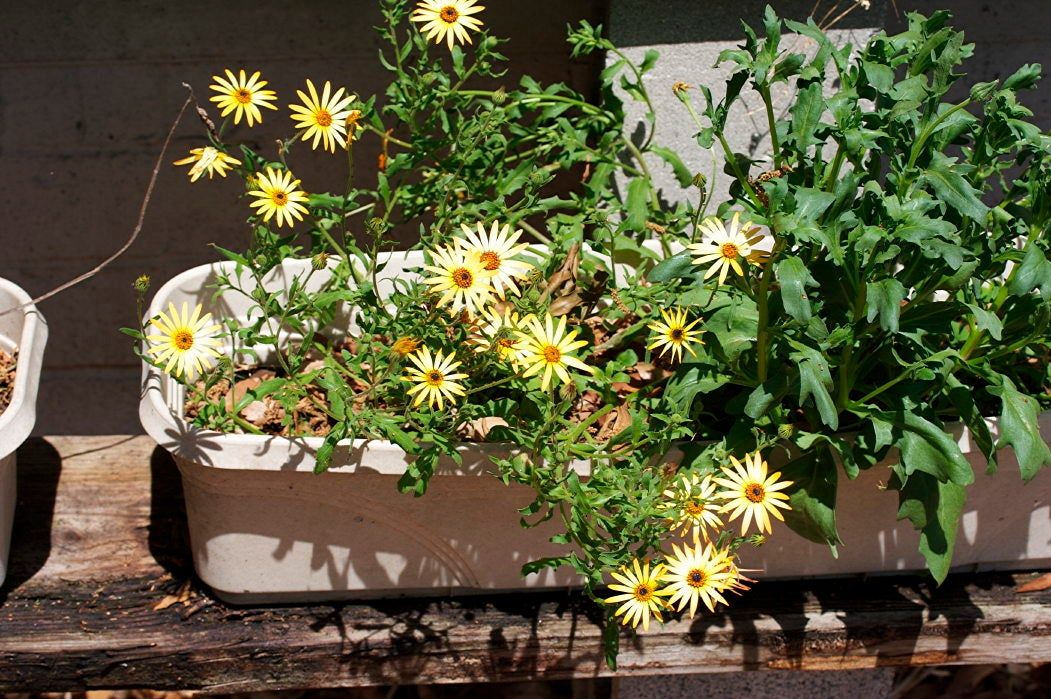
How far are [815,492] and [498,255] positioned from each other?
43 centimetres

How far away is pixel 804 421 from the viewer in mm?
1387

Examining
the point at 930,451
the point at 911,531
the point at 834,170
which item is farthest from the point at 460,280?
the point at 911,531

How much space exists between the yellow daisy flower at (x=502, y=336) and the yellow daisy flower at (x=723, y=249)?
192 mm

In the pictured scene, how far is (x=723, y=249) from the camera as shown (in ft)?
3.85

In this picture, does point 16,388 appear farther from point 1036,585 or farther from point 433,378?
point 1036,585

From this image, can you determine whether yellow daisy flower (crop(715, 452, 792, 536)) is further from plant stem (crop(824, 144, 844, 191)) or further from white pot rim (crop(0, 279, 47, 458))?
white pot rim (crop(0, 279, 47, 458))

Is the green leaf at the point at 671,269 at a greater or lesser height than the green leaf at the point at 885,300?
greater

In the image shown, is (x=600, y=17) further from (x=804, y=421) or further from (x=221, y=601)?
(x=221, y=601)

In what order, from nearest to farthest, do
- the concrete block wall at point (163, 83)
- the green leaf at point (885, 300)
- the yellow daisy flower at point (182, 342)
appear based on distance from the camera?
the green leaf at point (885, 300)
the yellow daisy flower at point (182, 342)
the concrete block wall at point (163, 83)

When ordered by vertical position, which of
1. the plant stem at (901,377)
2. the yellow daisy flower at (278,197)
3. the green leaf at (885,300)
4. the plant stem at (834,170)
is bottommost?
the plant stem at (901,377)

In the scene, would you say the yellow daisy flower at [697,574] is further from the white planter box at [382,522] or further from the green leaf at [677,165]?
the green leaf at [677,165]

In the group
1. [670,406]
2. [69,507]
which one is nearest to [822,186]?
[670,406]

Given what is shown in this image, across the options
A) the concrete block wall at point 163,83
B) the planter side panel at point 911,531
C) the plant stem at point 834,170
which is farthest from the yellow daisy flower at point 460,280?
the concrete block wall at point 163,83

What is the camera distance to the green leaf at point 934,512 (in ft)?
4.13
